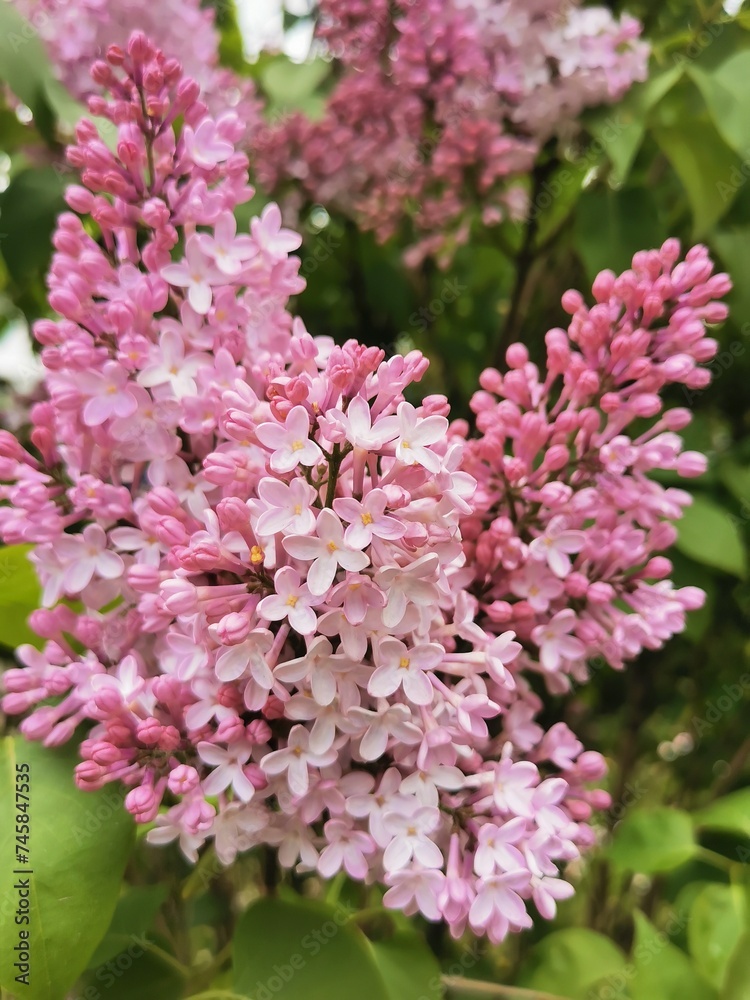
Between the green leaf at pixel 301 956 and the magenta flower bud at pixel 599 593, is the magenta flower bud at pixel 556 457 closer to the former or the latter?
the magenta flower bud at pixel 599 593

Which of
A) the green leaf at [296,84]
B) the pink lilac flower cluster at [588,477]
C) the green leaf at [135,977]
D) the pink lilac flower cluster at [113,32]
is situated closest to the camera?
the pink lilac flower cluster at [588,477]

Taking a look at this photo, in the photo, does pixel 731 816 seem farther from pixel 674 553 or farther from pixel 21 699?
pixel 21 699

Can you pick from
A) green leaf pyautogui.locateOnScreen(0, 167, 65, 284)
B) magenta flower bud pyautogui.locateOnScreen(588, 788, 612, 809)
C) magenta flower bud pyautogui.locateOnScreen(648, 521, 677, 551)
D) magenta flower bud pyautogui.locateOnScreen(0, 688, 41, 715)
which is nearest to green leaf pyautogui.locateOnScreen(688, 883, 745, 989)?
magenta flower bud pyautogui.locateOnScreen(588, 788, 612, 809)

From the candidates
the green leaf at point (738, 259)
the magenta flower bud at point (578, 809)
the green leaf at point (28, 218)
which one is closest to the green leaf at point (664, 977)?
the magenta flower bud at point (578, 809)

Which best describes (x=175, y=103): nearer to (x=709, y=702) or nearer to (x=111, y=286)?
(x=111, y=286)

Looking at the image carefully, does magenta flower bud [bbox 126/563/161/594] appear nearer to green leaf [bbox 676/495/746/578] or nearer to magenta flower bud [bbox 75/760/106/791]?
magenta flower bud [bbox 75/760/106/791]

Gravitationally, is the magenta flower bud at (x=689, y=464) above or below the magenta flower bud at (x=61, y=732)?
above
